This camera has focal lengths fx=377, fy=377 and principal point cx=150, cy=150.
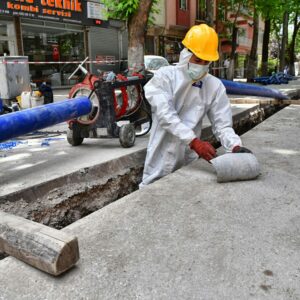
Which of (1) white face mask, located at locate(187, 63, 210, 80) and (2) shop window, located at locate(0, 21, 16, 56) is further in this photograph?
(2) shop window, located at locate(0, 21, 16, 56)

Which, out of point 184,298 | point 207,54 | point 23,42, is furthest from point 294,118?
point 23,42

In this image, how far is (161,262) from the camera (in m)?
1.89

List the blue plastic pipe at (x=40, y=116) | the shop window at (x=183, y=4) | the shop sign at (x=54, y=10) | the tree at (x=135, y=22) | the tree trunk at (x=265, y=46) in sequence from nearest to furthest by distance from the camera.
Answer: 1. the blue plastic pipe at (x=40, y=116)
2. the tree at (x=135, y=22)
3. the shop sign at (x=54, y=10)
4. the tree trunk at (x=265, y=46)
5. the shop window at (x=183, y=4)

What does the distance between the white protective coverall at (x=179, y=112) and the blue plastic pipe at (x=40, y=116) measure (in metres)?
1.07

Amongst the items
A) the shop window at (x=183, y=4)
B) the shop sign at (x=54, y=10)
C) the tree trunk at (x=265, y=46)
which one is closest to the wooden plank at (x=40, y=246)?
the shop sign at (x=54, y=10)

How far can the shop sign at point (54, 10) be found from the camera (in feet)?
43.3

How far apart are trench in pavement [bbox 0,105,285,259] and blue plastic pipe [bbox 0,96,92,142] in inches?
24.4

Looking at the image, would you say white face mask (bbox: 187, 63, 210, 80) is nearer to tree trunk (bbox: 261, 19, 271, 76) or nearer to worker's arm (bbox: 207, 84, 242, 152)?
worker's arm (bbox: 207, 84, 242, 152)

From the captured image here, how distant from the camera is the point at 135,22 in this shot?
727cm

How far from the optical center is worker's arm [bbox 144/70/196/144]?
313 centimetres

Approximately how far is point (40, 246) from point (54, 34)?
1562cm

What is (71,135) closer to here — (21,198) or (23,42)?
(21,198)

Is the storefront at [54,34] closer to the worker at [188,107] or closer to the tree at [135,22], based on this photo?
the tree at [135,22]

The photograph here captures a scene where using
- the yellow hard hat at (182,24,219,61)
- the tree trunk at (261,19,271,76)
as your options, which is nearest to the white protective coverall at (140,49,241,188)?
the yellow hard hat at (182,24,219,61)
